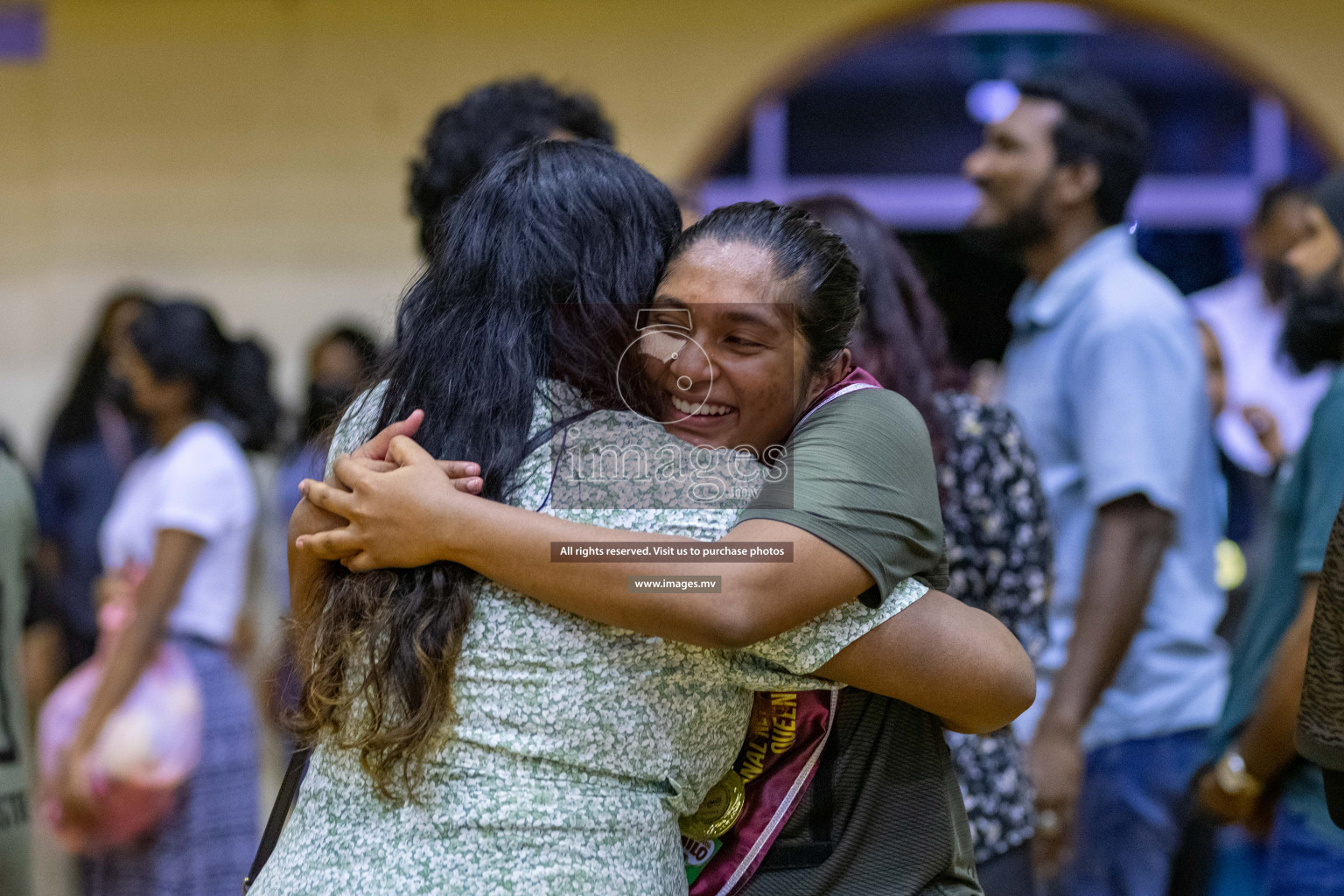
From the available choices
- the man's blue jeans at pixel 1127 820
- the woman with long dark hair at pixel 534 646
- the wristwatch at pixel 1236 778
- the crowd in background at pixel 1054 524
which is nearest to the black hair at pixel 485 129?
the crowd in background at pixel 1054 524

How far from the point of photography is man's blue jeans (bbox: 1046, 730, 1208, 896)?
279cm

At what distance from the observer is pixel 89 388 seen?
5.00 meters

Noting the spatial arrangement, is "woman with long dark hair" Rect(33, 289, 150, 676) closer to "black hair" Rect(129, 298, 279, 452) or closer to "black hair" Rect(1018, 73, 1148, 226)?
"black hair" Rect(129, 298, 279, 452)

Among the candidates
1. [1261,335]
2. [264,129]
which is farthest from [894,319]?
[264,129]

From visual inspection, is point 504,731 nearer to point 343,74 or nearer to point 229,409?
point 229,409

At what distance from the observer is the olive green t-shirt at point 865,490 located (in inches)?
50.4

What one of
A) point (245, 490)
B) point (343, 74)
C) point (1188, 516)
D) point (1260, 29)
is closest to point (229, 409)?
point (245, 490)

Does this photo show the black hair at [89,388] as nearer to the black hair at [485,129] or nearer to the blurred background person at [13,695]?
the blurred background person at [13,695]

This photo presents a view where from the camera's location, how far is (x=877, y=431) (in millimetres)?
1368

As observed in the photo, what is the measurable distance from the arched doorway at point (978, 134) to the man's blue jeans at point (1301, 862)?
3159 mm

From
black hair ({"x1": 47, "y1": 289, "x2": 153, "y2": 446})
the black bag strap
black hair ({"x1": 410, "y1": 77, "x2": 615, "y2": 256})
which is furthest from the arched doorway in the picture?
the black bag strap

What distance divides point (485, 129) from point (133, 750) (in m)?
2.02

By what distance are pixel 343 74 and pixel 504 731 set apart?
4.63 m

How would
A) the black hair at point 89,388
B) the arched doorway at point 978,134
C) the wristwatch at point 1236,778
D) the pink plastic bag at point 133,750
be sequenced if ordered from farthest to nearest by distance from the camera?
the arched doorway at point 978,134 → the black hair at point 89,388 → the pink plastic bag at point 133,750 → the wristwatch at point 1236,778
